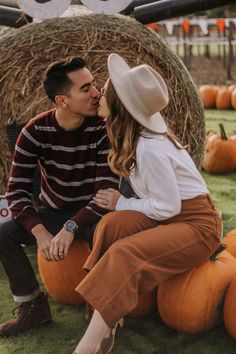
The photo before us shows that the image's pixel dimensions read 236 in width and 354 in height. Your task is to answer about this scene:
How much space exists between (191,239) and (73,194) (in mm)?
753

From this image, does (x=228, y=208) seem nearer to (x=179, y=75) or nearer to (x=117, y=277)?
(x=179, y=75)

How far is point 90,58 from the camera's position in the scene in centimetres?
391

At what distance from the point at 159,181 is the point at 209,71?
13138 millimetres

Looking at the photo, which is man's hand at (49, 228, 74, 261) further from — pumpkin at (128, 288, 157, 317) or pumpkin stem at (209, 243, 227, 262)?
pumpkin stem at (209, 243, 227, 262)

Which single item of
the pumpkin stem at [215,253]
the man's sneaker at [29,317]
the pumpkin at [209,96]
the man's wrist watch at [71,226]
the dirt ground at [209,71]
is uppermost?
the man's wrist watch at [71,226]

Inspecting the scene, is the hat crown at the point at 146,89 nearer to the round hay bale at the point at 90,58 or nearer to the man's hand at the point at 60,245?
the man's hand at the point at 60,245

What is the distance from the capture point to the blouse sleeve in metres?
2.41

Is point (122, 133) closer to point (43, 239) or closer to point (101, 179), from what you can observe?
point (101, 179)

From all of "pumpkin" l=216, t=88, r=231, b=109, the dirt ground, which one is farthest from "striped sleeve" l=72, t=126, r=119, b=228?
the dirt ground

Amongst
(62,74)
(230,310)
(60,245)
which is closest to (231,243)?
(230,310)

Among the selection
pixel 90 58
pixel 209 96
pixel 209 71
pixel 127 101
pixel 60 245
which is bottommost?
pixel 209 71

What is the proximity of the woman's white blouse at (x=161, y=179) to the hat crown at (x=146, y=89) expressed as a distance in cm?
13

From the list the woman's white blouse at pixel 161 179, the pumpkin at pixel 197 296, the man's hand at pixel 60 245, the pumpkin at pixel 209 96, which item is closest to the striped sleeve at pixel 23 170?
the man's hand at pixel 60 245

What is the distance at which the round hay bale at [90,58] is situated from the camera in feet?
12.6
